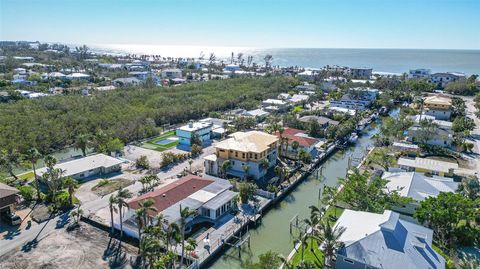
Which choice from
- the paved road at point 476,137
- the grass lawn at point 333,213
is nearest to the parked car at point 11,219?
the grass lawn at point 333,213

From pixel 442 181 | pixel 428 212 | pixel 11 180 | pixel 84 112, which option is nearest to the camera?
pixel 428 212

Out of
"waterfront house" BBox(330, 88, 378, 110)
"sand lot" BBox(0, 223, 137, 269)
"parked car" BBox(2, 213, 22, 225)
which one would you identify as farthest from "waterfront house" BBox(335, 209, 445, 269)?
"waterfront house" BBox(330, 88, 378, 110)

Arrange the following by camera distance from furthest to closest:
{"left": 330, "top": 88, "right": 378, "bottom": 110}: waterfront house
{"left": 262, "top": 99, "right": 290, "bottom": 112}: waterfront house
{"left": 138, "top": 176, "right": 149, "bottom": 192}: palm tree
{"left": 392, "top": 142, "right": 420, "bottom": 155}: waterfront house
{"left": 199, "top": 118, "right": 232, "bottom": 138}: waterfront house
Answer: {"left": 330, "top": 88, "right": 378, "bottom": 110}: waterfront house
{"left": 262, "top": 99, "right": 290, "bottom": 112}: waterfront house
{"left": 199, "top": 118, "right": 232, "bottom": 138}: waterfront house
{"left": 392, "top": 142, "right": 420, "bottom": 155}: waterfront house
{"left": 138, "top": 176, "right": 149, "bottom": 192}: palm tree

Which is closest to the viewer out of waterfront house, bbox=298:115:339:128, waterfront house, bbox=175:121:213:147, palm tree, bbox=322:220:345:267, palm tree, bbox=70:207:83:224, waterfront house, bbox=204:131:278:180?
palm tree, bbox=322:220:345:267

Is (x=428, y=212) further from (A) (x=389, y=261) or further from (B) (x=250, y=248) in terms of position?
(B) (x=250, y=248)

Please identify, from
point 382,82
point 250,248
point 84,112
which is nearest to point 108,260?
point 250,248

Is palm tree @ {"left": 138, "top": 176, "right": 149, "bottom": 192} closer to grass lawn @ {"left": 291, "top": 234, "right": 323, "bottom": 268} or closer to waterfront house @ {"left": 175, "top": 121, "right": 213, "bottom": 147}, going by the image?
waterfront house @ {"left": 175, "top": 121, "right": 213, "bottom": 147}

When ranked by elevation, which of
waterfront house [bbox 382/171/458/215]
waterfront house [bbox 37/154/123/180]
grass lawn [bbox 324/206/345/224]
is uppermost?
waterfront house [bbox 382/171/458/215]

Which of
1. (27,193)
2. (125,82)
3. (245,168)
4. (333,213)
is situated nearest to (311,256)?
(333,213)
